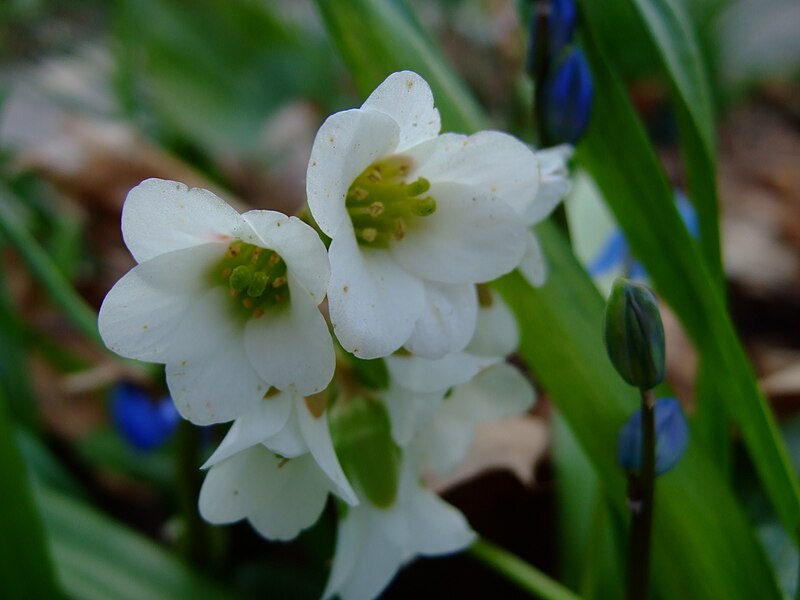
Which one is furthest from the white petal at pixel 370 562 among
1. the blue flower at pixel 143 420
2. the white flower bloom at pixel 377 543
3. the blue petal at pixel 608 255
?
the blue petal at pixel 608 255

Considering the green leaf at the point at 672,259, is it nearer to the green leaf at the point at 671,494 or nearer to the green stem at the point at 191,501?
the green leaf at the point at 671,494

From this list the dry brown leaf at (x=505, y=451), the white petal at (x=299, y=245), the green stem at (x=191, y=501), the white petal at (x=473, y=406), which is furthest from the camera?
the dry brown leaf at (x=505, y=451)

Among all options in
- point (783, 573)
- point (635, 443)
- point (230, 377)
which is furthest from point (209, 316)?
point (783, 573)

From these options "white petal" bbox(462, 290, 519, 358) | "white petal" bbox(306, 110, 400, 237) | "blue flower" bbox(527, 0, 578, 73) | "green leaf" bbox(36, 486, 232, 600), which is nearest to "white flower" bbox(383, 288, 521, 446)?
"white petal" bbox(462, 290, 519, 358)

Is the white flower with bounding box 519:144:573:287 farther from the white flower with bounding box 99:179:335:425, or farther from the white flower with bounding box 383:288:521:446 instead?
the white flower with bounding box 99:179:335:425

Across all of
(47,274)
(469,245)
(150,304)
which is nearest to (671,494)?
(469,245)

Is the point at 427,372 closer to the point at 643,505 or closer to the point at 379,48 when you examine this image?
the point at 643,505
